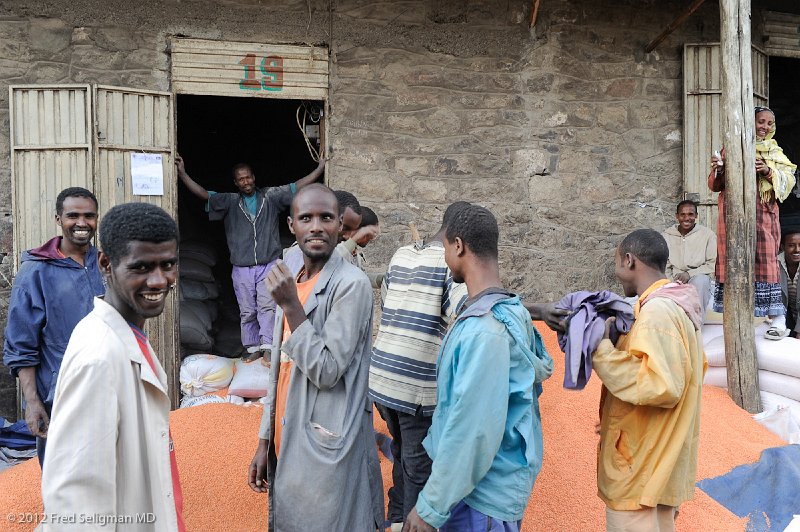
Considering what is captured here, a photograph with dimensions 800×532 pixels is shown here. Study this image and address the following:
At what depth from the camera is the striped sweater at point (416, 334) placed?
285 cm

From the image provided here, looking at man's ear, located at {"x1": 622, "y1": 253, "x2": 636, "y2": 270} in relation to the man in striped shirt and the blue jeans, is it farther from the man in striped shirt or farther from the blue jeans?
the blue jeans

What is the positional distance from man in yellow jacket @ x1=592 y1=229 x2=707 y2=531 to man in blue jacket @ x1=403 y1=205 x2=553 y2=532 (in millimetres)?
457

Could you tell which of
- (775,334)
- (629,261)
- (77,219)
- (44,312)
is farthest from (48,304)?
(775,334)

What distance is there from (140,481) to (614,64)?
5748 millimetres

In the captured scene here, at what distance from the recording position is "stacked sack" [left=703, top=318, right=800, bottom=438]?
467 cm

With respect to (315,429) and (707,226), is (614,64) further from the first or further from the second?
(315,429)

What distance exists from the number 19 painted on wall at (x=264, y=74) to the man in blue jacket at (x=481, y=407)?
390 centimetres

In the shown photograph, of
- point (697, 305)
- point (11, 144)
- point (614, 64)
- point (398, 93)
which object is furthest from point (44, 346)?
point (614, 64)

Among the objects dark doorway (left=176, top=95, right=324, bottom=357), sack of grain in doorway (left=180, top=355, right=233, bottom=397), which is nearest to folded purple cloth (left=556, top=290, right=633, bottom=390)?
sack of grain in doorway (left=180, top=355, right=233, bottom=397)

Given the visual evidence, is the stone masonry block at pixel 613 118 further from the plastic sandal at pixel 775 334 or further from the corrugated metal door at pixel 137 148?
the corrugated metal door at pixel 137 148

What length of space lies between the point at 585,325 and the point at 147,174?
13.3 feet

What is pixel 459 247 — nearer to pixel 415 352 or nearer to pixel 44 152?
pixel 415 352

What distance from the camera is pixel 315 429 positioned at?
6.77ft

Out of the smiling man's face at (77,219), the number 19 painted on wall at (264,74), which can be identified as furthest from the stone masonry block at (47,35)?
the smiling man's face at (77,219)
